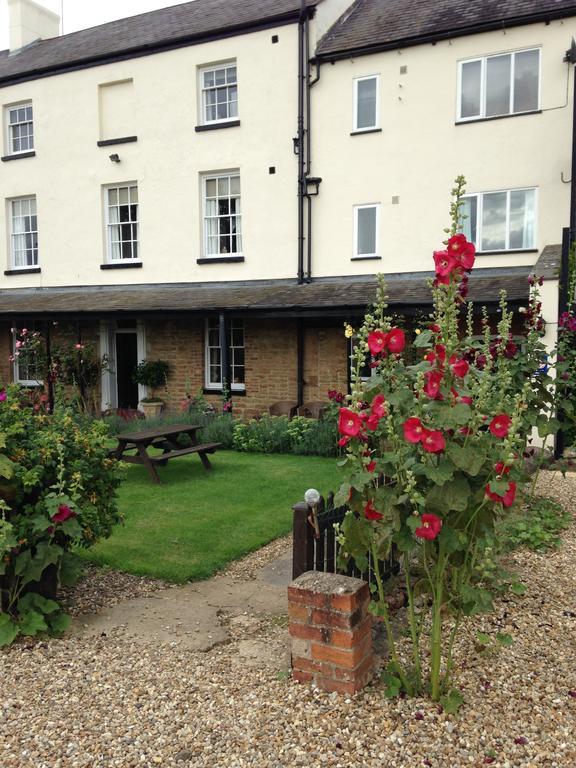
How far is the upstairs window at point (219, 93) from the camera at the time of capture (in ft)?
49.6

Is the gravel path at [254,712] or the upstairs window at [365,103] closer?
the gravel path at [254,712]

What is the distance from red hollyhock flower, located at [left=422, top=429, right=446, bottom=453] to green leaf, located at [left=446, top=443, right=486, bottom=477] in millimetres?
116

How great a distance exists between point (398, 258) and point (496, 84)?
12.2ft

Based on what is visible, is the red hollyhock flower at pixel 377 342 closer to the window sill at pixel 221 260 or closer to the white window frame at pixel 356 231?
the white window frame at pixel 356 231

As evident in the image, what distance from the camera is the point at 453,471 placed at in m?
2.93

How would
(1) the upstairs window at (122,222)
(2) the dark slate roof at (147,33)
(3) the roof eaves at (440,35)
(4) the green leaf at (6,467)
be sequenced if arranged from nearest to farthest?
(4) the green leaf at (6,467), (3) the roof eaves at (440,35), (2) the dark slate roof at (147,33), (1) the upstairs window at (122,222)

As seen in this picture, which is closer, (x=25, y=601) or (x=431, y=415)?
(x=431, y=415)

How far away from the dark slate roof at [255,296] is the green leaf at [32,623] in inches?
351

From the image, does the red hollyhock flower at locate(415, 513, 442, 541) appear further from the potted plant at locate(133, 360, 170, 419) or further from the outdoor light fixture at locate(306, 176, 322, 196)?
the potted plant at locate(133, 360, 170, 419)

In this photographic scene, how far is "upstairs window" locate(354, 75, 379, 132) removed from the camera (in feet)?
45.0

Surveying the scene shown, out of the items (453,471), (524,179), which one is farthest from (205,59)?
(453,471)

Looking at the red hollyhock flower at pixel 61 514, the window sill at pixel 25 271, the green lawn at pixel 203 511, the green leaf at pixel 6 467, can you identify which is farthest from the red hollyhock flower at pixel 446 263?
the window sill at pixel 25 271

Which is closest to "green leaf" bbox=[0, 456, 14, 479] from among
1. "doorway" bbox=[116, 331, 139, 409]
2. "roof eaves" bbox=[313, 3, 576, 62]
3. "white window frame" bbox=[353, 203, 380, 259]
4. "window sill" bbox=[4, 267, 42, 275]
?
"white window frame" bbox=[353, 203, 380, 259]

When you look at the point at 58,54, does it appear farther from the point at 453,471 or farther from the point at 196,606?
the point at 453,471
